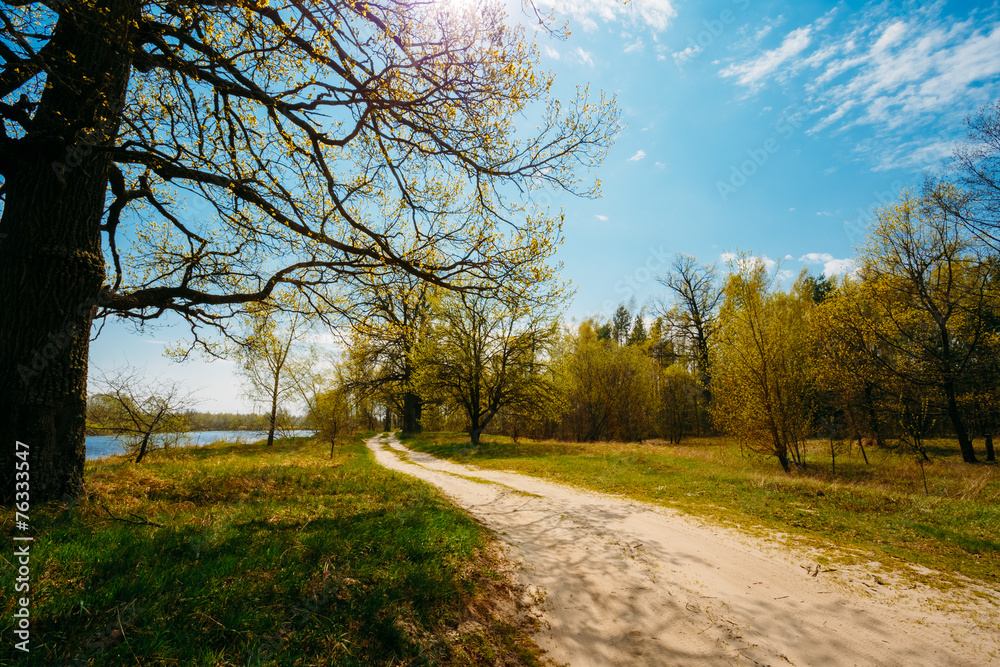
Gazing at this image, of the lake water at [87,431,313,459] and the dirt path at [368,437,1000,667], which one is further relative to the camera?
the lake water at [87,431,313,459]

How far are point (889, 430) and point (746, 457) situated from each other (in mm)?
15748

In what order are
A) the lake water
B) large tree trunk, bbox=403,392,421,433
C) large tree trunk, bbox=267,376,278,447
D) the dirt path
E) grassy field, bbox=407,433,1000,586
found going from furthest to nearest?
large tree trunk, bbox=403,392,421,433
large tree trunk, bbox=267,376,278,447
the lake water
grassy field, bbox=407,433,1000,586
the dirt path

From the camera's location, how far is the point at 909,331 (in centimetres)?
1708

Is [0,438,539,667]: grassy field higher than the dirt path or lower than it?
higher

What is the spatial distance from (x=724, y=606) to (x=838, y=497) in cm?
741

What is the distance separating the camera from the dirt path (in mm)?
3373

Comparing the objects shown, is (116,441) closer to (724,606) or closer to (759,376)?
(724,606)

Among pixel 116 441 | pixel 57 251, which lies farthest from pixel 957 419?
pixel 116 441

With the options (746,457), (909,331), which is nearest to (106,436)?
(746,457)

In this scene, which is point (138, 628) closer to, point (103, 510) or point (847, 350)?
point (103, 510)

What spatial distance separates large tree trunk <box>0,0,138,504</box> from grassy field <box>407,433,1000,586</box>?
10052 mm

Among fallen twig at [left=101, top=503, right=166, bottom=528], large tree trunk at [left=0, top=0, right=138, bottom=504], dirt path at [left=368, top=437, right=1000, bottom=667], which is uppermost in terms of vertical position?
large tree trunk at [left=0, top=0, right=138, bottom=504]

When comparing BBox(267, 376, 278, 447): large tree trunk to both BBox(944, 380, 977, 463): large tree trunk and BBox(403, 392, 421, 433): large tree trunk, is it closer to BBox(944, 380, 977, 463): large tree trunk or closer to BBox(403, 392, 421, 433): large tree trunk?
BBox(403, 392, 421, 433): large tree trunk

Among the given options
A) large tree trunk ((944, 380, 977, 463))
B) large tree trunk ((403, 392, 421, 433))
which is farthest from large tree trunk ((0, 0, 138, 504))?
large tree trunk ((944, 380, 977, 463))
